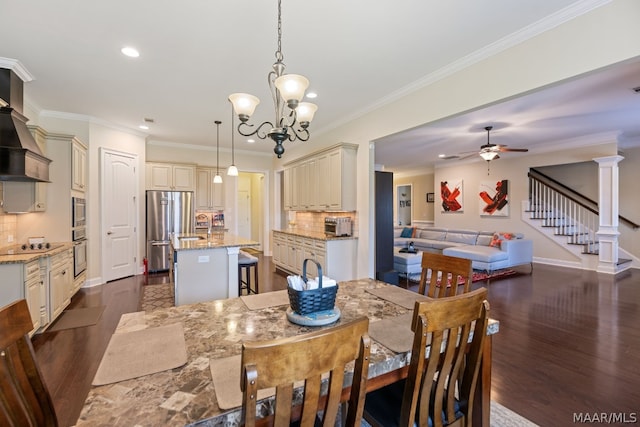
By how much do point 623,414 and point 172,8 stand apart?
441 cm

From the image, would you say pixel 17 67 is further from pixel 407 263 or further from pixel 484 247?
pixel 484 247

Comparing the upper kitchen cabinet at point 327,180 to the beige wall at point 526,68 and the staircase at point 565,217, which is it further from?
the staircase at point 565,217

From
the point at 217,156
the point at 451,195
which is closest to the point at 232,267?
the point at 217,156

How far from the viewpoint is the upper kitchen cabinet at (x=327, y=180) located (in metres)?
4.85

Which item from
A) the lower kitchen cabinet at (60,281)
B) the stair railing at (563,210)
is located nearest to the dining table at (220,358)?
the lower kitchen cabinet at (60,281)

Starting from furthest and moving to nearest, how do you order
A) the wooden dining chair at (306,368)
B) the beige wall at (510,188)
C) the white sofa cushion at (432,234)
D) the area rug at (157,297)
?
the white sofa cushion at (432,234) → the beige wall at (510,188) → the area rug at (157,297) → the wooden dining chair at (306,368)

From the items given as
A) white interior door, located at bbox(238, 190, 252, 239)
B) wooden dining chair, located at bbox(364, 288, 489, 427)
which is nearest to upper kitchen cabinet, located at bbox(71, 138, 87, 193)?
wooden dining chair, located at bbox(364, 288, 489, 427)

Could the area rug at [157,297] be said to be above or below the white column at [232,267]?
below

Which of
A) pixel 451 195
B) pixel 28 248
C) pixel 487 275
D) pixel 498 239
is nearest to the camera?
pixel 28 248

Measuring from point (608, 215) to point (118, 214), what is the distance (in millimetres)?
9947

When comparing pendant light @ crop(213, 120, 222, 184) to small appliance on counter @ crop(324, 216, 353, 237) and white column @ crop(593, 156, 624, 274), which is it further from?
white column @ crop(593, 156, 624, 274)
